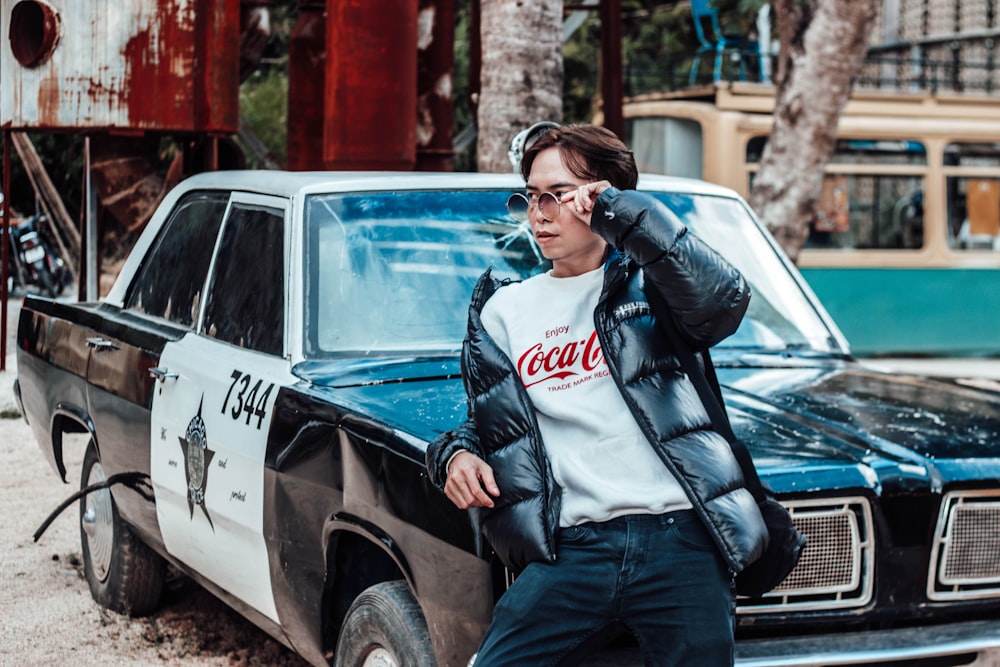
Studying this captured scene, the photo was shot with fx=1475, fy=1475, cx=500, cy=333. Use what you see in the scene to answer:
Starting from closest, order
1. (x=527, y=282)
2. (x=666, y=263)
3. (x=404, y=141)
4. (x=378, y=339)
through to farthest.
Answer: (x=666, y=263), (x=527, y=282), (x=378, y=339), (x=404, y=141)

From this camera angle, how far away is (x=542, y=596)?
2.67 m

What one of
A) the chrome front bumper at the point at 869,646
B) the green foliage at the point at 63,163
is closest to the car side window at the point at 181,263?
the chrome front bumper at the point at 869,646

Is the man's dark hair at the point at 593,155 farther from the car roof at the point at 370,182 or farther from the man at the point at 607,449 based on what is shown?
the car roof at the point at 370,182

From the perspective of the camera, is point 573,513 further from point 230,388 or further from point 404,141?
point 404,141

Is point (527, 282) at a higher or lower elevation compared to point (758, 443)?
higher

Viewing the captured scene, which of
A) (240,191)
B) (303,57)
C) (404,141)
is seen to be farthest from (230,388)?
(303,57)

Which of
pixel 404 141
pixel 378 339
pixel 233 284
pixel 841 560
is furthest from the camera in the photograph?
pixel 404 141

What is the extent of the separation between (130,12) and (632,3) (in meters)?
16.7

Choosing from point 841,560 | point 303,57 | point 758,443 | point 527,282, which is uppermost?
point 303,57

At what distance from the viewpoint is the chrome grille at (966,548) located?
3486mm

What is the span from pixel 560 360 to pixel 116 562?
10.3 feet

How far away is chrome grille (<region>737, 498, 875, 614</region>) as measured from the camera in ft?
11.0

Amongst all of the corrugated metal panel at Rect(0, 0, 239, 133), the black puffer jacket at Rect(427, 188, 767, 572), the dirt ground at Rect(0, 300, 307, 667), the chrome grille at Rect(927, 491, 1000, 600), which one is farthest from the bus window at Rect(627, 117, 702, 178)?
the black puffer jacket at Rect(427, 188, 767, 572)

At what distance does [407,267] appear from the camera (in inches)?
172
